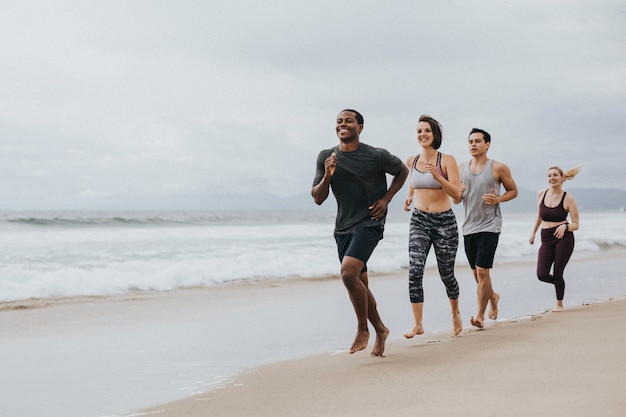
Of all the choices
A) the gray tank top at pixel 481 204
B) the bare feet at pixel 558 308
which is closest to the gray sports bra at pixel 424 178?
the gray tank top at pixel 481 204

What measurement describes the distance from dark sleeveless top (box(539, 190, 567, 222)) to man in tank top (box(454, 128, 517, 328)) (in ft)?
5.18

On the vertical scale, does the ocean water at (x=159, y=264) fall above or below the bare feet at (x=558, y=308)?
above

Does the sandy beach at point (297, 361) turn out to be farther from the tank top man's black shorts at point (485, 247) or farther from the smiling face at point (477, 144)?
the smiling face at point (477, 144)

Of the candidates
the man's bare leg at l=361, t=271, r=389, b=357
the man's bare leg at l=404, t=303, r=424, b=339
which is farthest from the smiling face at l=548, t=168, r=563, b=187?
the man's bare leg at l=361, t=271, r=389, b=357

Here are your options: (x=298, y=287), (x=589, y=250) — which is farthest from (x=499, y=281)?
(x=589, y=250)

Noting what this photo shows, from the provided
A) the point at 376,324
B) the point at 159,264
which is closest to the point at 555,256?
the point at 376,324

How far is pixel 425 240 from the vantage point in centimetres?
658

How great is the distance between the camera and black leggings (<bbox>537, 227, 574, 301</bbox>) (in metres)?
8.78

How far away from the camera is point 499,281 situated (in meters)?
12.7

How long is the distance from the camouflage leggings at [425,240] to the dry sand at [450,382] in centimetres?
58

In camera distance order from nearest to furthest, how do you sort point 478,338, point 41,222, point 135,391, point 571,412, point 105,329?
1. point 571,412
2. point 135,391
3. point 478,338
4. point 105,329
5. point 41,222

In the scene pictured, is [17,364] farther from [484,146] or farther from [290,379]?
[484,146]

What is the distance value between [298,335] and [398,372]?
2263 millimetres

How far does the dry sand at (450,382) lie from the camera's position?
12.7 ft
